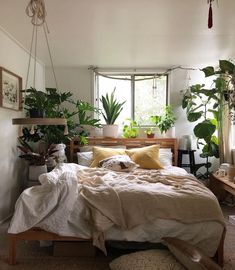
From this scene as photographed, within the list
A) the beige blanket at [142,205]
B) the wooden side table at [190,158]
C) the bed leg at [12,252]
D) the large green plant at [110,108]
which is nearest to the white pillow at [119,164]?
the large green plant at [110,108]

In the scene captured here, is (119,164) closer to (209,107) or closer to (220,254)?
(220,254)

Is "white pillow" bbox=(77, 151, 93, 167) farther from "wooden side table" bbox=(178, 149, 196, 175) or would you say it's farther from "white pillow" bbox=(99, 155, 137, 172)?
"wooden side table" bbox=(178, 149, 196, 175)

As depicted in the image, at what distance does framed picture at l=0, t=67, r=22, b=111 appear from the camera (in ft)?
10.9

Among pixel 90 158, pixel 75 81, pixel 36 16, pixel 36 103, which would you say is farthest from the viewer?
pixel 75 81

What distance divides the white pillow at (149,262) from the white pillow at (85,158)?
2.26 m

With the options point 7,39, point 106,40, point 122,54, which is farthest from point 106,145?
point 7,39

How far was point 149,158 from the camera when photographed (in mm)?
4148

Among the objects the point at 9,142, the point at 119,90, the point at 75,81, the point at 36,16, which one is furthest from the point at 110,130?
the point at 36,16

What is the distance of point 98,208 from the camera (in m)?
2.46

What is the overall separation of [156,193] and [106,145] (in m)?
2.38

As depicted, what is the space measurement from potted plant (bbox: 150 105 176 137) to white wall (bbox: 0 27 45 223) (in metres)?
2.24

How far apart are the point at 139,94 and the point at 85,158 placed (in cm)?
165

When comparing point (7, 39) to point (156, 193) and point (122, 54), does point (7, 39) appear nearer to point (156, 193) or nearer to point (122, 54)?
point (122, 54)

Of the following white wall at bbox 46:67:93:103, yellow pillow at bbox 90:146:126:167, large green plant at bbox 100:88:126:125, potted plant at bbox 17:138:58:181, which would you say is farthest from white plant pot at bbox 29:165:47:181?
white wall at bbox 46:67:93:103
